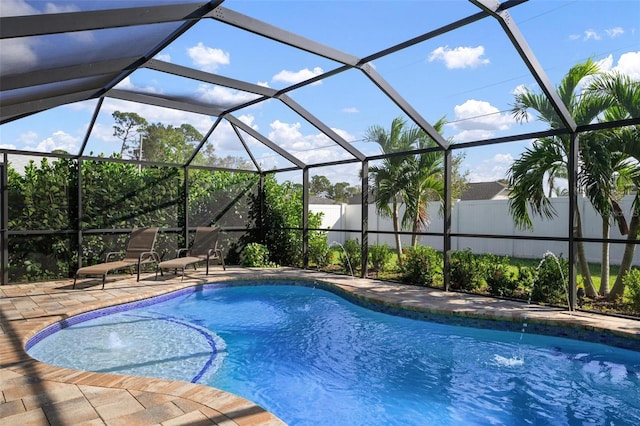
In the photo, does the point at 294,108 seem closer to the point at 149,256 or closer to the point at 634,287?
the point at 149,256

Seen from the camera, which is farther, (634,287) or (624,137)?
(624,137)

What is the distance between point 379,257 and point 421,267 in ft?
6.57

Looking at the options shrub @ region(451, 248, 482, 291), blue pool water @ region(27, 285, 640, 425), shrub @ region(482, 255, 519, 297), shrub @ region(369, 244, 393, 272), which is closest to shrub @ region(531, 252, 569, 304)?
shrub @ region(482, 255, 519, 297)

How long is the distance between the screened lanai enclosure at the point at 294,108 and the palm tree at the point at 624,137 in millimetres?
22

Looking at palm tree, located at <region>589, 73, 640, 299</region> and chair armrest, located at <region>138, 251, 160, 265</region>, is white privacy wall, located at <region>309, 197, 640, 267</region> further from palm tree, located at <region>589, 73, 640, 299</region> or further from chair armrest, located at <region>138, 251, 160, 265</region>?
palm tree, located at <region>589, 73, 640, 299</region>

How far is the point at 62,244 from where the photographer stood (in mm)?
8188

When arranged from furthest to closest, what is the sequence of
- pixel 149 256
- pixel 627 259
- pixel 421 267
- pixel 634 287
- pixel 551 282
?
pixel 149 256
pixel 421 267
pixel 551 282
pixel 627 259
pixel 634 287

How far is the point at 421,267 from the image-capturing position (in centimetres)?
799

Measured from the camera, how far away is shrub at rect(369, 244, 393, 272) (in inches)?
391

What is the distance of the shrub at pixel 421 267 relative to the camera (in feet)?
26.0

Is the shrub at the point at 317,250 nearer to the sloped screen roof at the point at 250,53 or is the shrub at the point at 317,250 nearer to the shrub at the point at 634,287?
the sloped screen roof at the point at 250,53

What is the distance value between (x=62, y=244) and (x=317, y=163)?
18.8 ft

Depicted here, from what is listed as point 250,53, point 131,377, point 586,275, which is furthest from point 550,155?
point 131,377

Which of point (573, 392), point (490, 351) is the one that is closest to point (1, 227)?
point (490, 351)
